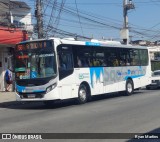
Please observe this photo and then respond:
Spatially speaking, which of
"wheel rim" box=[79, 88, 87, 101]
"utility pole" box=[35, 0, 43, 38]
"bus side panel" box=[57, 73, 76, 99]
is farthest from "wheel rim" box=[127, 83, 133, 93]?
"utility pole" box=[35, 0, 43, 38]

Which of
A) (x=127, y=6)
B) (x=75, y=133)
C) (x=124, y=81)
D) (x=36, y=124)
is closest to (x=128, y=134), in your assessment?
(x=75, y=133)

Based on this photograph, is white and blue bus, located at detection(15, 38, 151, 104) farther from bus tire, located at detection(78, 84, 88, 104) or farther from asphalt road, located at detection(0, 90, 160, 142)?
asphalt road, located at detection(0, 90, 160, 142)

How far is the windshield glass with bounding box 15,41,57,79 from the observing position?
1727cm

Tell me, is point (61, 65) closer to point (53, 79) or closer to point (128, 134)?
point (53, 79)

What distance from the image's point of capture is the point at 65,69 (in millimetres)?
17844

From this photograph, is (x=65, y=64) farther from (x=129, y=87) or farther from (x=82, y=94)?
(x=129, y=87)

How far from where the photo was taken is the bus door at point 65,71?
1750cm

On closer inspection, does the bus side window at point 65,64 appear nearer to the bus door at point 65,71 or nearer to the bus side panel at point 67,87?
the bus door at point 65,71

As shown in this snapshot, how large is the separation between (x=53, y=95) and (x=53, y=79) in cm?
67

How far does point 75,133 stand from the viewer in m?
10.3

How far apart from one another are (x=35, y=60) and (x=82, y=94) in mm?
3024

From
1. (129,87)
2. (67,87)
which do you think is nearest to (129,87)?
(129,87)

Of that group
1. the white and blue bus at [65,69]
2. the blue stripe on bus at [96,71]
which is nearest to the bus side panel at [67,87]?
the white and blue bus at [65,69]

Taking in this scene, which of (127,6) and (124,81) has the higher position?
(127,6)
